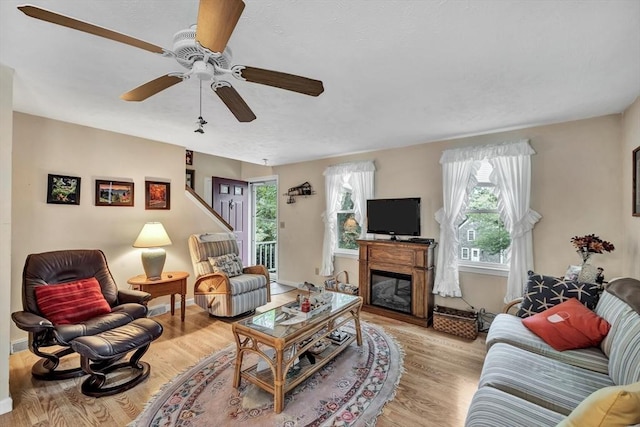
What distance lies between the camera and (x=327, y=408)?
6.31ft

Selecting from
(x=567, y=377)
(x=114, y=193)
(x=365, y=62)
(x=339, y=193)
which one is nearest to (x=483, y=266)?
(x=567, y=377)

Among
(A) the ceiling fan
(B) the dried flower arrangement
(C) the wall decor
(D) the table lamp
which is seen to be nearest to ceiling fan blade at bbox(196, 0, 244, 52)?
(A) the ceiling fan

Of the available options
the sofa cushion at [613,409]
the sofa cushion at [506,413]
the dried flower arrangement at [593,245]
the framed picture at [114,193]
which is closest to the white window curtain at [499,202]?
the dried flower arrangement at [593,245]

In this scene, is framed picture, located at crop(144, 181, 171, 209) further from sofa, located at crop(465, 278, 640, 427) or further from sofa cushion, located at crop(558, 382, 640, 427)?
sofa cushion, located at crop(558, 382, 640, 427)

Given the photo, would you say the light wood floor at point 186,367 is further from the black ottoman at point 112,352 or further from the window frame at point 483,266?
the window frame at point 483,266

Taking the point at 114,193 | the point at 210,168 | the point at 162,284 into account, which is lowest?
the point at 162,284

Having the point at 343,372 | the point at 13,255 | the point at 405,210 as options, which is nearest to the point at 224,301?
the point at 343,372

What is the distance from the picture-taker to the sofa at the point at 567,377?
0.88 m

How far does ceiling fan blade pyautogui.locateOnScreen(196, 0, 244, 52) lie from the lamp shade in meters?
2.77

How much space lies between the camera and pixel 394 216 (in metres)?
3.87

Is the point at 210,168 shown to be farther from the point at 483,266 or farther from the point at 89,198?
the point at 483,266

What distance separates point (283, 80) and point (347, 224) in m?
3.35

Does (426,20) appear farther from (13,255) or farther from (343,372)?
(13,255)

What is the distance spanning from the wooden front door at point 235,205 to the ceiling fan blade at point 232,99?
3637 mm
